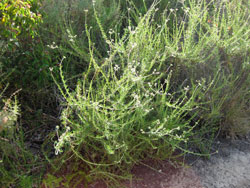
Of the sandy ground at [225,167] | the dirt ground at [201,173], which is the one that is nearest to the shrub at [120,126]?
the dirt ground at [201,173]

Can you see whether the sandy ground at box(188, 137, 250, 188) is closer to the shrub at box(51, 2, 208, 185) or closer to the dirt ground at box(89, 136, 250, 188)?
the dirt ground at box(89, 136, 250, 188)

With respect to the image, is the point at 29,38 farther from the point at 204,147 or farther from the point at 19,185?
the point at 204,147

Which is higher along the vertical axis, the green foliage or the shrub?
the green foliage

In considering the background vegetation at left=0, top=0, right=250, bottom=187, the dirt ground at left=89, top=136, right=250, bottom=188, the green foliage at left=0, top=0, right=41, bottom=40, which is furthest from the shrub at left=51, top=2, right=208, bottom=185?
the green foliage at left=0, top=0, right=41, bottom=40

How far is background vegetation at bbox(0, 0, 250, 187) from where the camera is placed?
92.4 inches

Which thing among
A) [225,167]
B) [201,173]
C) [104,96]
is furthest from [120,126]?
[225,167]

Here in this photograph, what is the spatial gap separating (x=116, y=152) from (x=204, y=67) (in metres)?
1.31

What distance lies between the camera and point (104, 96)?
6.97 ft

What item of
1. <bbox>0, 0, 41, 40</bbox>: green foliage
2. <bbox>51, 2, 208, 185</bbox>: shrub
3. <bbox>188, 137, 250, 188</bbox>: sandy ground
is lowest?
<bbox>188, 137, 250, 188</bbox>: sandy ground

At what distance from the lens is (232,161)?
294 centimetres

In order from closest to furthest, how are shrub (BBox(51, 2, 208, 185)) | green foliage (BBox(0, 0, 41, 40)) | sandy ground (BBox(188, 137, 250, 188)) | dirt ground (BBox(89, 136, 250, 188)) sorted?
shrub (BBox(51, 2, 208, 185)) < green foliage (BBox(0, 0, 41, 40)) < dirt ground (BBox(89, 136, 250, 188)) < sandy ground (BBox(188, 137, 250, 188))

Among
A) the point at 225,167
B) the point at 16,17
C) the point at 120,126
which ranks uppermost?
the point at 16,17

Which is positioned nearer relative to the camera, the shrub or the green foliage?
the shrub

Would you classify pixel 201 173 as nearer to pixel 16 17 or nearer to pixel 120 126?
pixel 120 126
